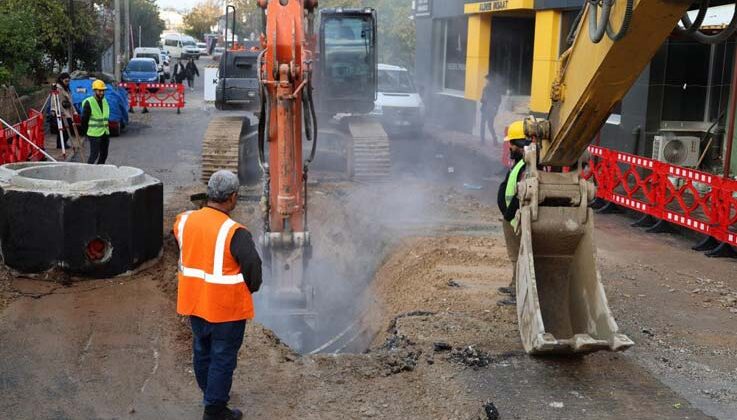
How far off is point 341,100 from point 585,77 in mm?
11522

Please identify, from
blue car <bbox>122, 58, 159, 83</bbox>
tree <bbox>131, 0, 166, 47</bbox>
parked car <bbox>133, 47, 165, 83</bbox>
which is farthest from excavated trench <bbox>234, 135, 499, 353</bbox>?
tree <bbox>131, 0, 166, 47</bbox>

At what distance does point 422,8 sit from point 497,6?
272 inches

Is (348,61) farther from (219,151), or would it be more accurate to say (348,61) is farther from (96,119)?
(96,119)

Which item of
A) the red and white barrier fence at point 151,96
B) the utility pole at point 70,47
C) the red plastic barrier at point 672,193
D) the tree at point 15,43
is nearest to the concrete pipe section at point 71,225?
the red plastic barrier at point 672,193

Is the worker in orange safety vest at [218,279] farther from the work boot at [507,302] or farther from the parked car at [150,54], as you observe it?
the parked car at [150,54]

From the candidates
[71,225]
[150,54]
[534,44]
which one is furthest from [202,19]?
[71,225]

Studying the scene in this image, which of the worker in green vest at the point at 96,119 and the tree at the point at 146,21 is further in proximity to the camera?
the tree at the point at 146,21

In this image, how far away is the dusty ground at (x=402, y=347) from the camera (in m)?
6.27

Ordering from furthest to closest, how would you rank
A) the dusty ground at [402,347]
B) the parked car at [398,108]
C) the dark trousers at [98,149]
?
the parked car at [398,108] < the dark trousers at [98,149] < the dusty ground at [402,347]

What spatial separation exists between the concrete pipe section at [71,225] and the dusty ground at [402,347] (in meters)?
0.21

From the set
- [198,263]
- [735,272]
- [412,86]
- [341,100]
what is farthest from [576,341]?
[412,86]

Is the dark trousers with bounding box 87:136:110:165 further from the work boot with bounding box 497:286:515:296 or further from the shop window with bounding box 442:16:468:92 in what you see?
the shop window with bounding box 442:16:468:92

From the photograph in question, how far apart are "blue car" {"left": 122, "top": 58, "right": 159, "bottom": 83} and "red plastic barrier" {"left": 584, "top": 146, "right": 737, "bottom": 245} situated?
87.1 ft

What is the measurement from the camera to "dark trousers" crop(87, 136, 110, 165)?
1423 centimetres
